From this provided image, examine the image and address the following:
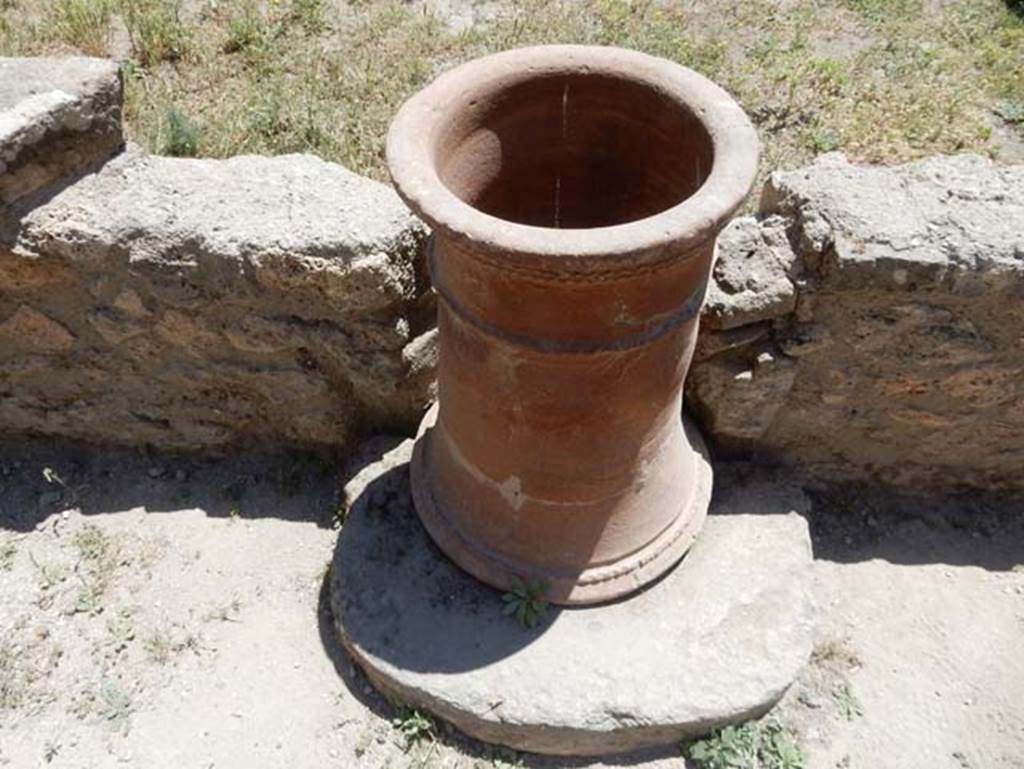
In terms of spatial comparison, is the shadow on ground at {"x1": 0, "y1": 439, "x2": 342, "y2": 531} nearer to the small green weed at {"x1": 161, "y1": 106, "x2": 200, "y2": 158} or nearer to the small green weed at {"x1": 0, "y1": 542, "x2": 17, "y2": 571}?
the small green weed at {"x1": 0, "y1": 542, "x2": 17, "y2": 571}

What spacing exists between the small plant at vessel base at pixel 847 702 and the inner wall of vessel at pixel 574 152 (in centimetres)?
156

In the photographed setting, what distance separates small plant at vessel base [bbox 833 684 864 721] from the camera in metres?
2.83

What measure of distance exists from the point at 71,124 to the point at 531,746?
228cm

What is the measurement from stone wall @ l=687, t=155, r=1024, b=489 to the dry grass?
153 centimetres

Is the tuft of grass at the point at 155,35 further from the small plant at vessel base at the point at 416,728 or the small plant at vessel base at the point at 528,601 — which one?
the small plant at vessel base at the point at 416,728

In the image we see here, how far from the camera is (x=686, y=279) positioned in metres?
2.34

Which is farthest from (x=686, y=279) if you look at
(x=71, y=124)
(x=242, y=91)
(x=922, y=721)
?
(x=242, y=91)

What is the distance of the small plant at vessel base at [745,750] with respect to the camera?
2.66 m

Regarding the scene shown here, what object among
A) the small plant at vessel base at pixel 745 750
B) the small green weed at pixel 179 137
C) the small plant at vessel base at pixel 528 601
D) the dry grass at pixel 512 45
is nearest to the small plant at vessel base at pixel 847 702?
the small plant at vessel base at pixel 745 750

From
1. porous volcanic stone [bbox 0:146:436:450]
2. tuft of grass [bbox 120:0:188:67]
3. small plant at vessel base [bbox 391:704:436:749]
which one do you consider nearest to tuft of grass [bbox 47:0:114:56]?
tuft of grass [bbox 120:0:188:67]

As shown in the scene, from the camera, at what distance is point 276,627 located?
3016mm

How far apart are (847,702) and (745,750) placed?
396mm

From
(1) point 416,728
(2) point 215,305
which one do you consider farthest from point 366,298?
(1) point 416,728

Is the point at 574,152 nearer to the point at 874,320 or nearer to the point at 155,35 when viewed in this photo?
the point at 874,320
